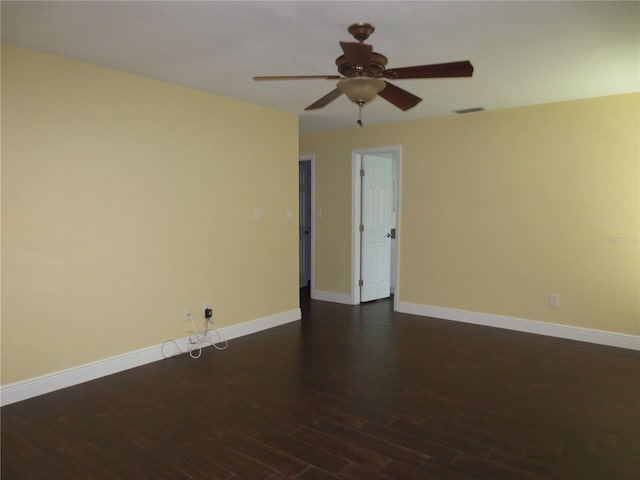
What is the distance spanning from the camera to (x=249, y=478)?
2152mm

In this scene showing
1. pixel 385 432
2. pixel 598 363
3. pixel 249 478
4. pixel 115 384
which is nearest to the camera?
pixel 249 478

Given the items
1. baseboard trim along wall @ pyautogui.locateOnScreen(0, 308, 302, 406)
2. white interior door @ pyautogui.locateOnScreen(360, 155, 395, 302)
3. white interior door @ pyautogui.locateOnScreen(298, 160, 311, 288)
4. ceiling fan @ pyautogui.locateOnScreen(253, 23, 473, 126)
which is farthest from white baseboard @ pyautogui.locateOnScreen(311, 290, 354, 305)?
ceiling fan @ pyautogui.locateOnScreen(253, 23, 473, 126)

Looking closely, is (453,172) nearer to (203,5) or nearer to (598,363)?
(598,363)

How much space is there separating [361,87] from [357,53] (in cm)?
23

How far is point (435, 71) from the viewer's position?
231 cm

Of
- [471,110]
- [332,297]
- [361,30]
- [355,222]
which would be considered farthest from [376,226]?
[361,30]

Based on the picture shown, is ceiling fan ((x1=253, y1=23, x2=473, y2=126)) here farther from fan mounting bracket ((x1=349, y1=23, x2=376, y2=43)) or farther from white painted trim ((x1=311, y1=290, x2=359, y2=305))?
white painted trim ((x1=311, y1=290, x2=359, y2=305))

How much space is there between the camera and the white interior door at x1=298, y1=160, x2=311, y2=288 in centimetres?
662

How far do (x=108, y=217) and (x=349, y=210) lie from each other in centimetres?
318

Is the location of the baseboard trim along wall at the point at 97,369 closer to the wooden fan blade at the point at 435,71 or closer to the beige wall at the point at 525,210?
the beige wall at the point at 525,210

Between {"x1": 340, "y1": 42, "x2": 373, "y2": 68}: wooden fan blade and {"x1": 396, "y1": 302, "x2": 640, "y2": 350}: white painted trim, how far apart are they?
3.47 metres

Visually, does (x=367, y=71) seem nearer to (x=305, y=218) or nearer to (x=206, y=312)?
(x=206, y=312)

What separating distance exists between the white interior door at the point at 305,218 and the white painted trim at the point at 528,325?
6.14 feet

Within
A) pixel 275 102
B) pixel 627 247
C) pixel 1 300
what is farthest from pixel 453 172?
pixel 1 300
